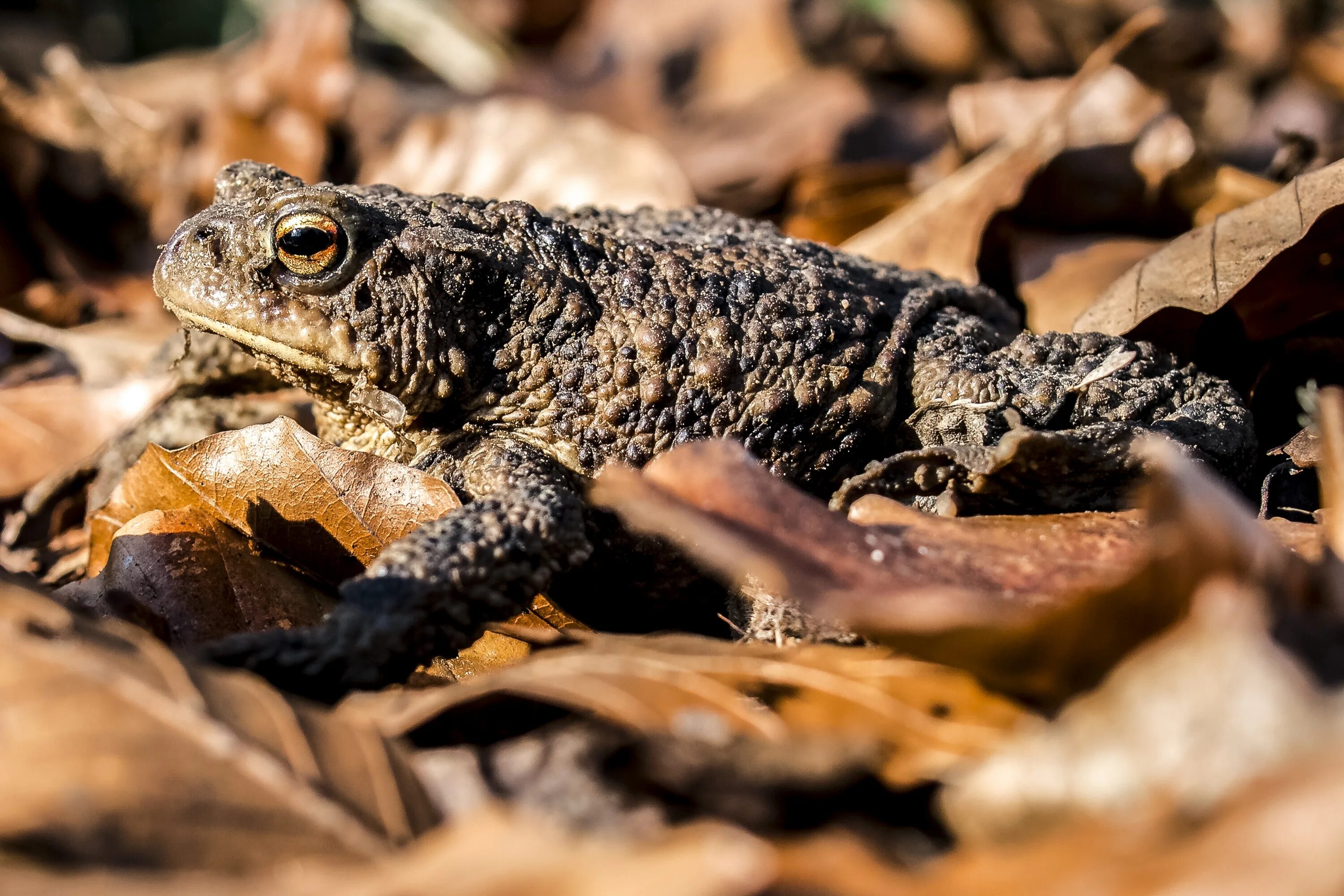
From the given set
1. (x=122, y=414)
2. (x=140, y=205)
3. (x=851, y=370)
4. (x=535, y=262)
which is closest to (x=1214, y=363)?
(x=851, y=370)

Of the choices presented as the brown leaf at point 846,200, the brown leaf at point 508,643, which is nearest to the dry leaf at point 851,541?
the brown leaf at point 508,643

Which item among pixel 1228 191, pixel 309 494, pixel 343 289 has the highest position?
pixel 1228 191

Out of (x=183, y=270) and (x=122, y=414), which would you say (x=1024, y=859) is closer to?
(x=183, y=270)

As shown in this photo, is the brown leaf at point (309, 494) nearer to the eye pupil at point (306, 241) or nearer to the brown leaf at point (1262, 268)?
the eye pupil at point (306, 241)

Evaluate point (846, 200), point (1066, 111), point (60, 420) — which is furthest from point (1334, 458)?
point (60, 420)

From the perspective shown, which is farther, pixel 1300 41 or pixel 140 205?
pixel 1300 41

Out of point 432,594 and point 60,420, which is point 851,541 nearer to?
point 432,594
